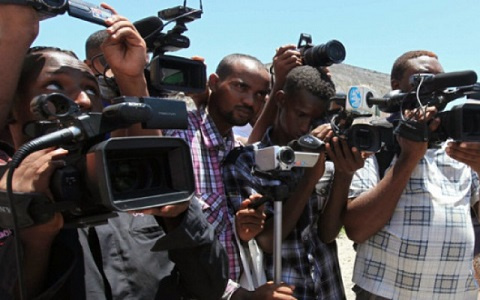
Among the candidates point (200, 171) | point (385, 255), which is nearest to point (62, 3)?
point (200, 171)

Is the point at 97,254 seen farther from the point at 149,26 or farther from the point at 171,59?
the point at 149,26

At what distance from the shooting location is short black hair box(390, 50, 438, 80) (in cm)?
246

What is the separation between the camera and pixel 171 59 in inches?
57.6

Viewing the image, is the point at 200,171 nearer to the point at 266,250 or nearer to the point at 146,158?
the point at 266,250

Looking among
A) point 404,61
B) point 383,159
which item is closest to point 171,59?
point 383,159

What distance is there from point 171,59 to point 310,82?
3.26ft

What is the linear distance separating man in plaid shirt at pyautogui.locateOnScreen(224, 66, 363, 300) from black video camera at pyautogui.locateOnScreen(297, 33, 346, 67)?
67 mm

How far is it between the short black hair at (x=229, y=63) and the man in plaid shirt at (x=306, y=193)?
9.6 inches

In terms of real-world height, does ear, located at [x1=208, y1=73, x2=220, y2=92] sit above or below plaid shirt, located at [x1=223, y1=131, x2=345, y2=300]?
above

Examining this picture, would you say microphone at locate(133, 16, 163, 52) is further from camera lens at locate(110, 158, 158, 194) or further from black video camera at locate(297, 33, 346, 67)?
black video camera at locate(297, 33, 346, 67)

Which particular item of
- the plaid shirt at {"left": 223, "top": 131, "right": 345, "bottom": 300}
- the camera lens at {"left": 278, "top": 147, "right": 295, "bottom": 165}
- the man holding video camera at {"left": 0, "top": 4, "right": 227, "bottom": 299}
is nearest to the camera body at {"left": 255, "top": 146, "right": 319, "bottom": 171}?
the camera lens at {"left": 278, "top": 147, "right": 295, "bottom": 165}

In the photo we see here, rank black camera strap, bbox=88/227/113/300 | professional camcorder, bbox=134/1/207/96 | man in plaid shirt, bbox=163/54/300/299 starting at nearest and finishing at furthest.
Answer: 1. black camera strap, bbox=88/227/113/300
2. professional camcorder, bbox=134/1/207/96
3. man in plaid shirt, bbox=163/54/300/299

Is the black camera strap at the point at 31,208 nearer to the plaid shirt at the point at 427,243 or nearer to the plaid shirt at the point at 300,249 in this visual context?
the plaid shirt at the point at 300,249

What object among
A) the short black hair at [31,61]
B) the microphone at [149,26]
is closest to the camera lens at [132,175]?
the short black hair at [31,61]
